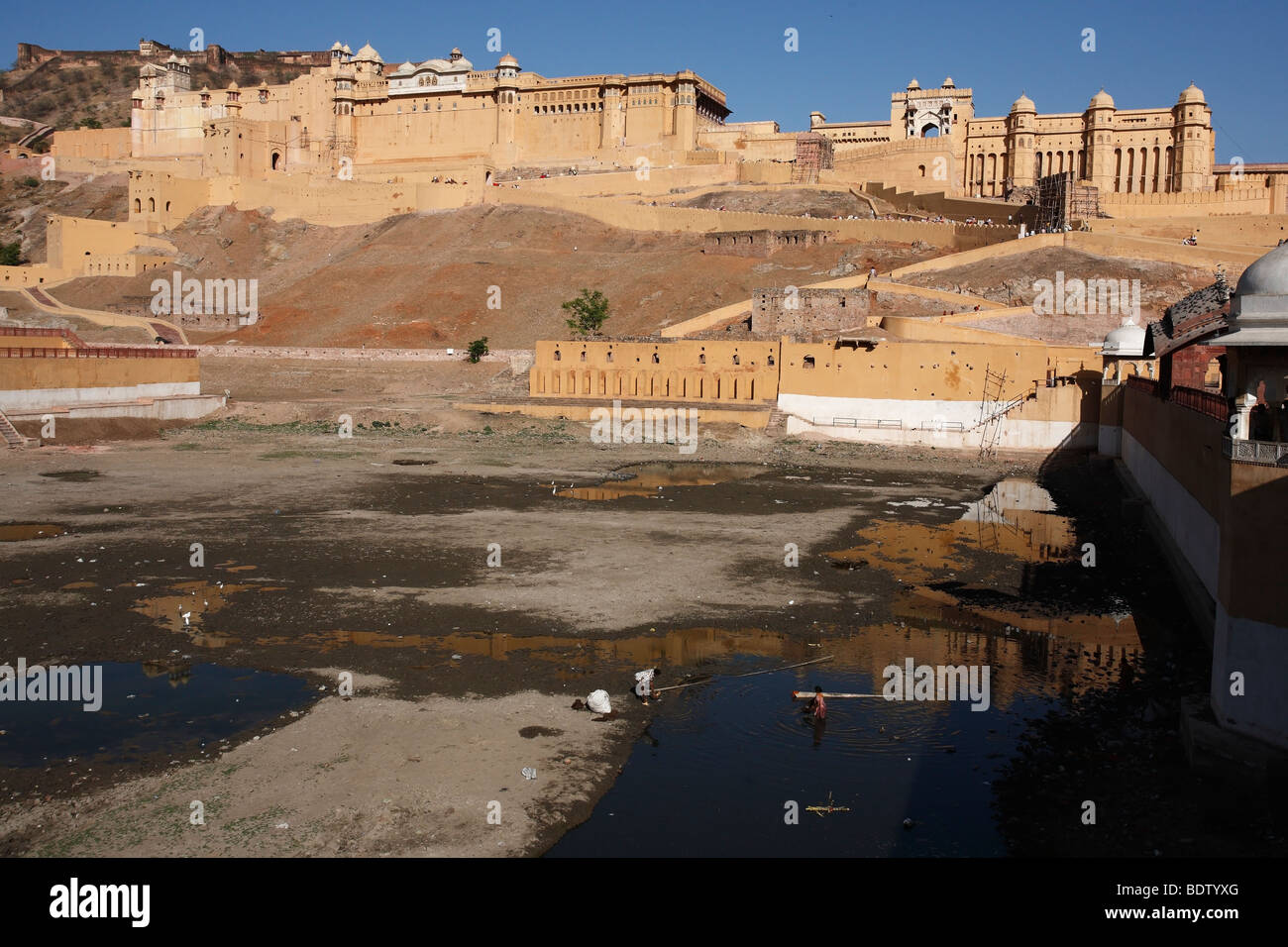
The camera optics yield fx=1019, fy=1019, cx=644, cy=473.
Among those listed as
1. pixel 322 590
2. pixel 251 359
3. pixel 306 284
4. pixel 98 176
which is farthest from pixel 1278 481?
pixel 98 176

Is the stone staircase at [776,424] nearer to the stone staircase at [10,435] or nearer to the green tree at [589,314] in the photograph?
the green tree at [589,314]

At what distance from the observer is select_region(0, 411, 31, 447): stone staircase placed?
2866cm

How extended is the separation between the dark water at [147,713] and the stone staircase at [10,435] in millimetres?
20454

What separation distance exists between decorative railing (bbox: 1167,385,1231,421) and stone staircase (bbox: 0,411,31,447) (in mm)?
28900

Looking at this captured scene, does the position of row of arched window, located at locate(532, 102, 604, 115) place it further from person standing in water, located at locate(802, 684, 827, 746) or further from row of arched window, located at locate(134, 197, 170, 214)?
person standing in water, located at locate(802, 684, 827, 746)

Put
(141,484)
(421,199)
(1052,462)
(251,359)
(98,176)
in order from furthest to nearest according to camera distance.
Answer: (98,176) → (421,199) → (251,359) → (1052,462) → (141,484)

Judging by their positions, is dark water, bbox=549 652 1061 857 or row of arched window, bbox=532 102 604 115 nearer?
dark water, bbox=549 652 1061 857

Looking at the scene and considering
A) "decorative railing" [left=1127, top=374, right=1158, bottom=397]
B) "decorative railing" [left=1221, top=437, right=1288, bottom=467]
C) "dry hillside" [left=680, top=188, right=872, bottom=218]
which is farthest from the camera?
"dry hillside" [left=680, top=188, right=872, bottom=218]

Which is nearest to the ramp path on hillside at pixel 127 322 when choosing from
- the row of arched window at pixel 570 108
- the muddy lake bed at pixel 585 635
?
the muddy lake bed at pixel 585 635

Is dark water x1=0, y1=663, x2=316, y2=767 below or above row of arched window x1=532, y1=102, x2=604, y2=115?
below

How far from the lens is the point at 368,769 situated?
9227 mm

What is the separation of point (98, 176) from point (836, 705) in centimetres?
8508

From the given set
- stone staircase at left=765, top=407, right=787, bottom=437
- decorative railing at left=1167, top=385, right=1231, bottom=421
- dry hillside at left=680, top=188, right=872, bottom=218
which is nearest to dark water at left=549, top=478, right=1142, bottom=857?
decorative railing at left=1167, top=385, right=1231, bottom=421
